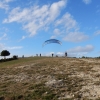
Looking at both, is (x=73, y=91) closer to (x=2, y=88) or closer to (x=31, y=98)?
(x=31, y=98)

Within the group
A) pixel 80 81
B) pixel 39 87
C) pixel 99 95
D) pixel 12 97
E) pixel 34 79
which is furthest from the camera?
pixel 34 79

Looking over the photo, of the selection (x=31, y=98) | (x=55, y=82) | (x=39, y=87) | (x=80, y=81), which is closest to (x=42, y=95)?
(x=31, y=98)

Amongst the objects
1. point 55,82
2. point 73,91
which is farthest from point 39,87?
point 73,91

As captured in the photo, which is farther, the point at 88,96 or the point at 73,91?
the point at 73,91

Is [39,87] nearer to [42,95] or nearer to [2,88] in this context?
[42,95]

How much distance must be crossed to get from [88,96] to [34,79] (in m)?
6.85

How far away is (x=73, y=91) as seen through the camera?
1505 cm

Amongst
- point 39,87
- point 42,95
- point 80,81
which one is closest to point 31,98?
point 42,95

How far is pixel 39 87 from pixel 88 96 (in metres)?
4.15

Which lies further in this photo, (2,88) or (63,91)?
(2,88)

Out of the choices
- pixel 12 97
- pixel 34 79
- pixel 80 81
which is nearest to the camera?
pixel 12 97

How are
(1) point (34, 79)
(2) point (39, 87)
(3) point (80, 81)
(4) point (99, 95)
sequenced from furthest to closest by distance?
(1) point (34, 79)
(3) point (80, 81)
(2) point (39, 87)
(4) point (99, 95)

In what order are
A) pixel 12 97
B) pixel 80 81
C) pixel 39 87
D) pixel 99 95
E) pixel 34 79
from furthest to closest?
pixel 34 79 < pixel 80 81 < pixel 39 87 < pixel 12 97 < pixel 99 95

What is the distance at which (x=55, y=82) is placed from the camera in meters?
17.5
